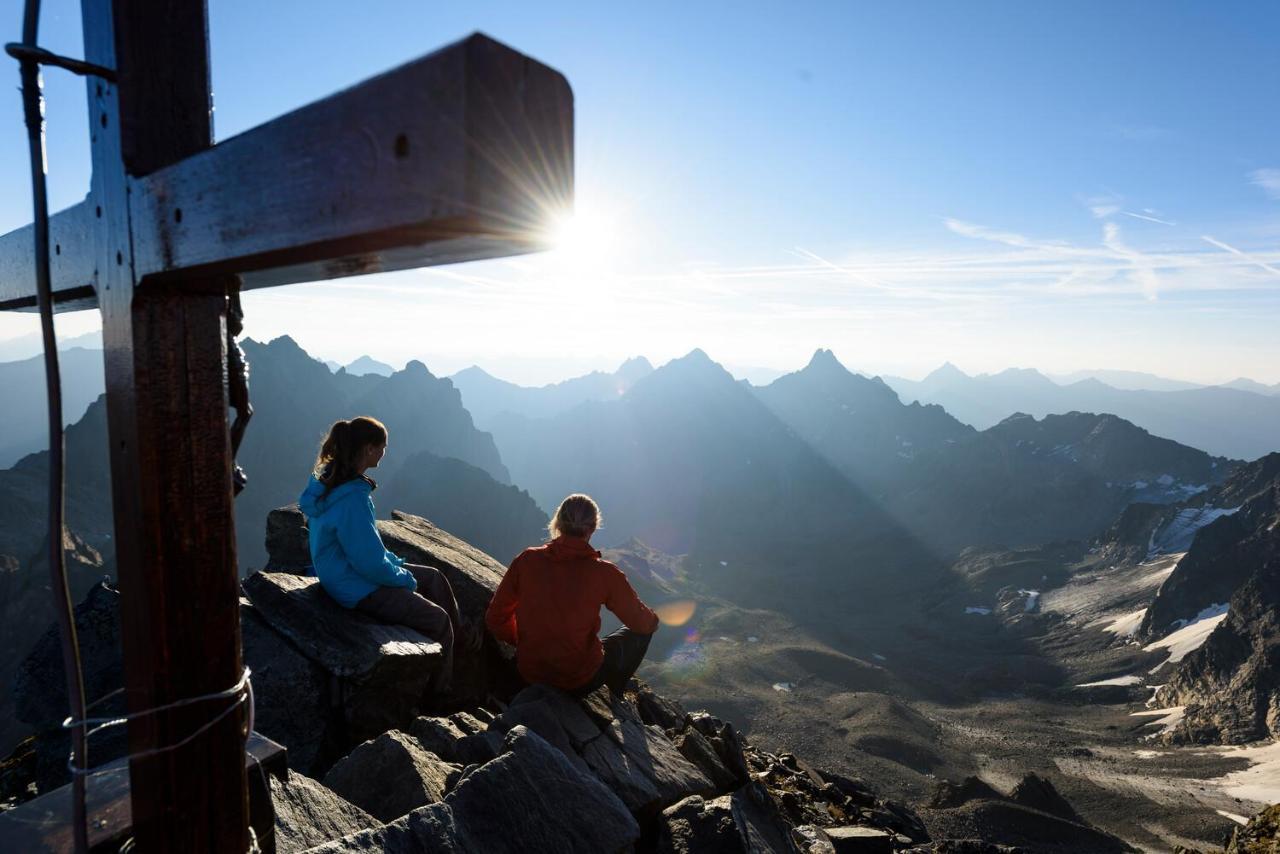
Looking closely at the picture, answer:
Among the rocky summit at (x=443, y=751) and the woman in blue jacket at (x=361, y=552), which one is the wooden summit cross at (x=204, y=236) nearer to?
the rocky summit at (x=443, y=751)

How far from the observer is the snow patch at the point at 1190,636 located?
84.3 metres

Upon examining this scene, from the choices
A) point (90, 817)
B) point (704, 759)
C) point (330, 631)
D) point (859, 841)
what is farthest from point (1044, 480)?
point (90, 817)

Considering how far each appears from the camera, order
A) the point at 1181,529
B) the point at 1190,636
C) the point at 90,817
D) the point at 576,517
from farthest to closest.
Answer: the point at 1181,529 → the point at 1190,636 → the point at 576,517 → the point at 90,817

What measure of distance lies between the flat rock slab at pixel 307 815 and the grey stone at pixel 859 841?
688 centimetres

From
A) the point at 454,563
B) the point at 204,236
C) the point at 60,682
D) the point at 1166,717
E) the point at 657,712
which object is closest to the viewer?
the point at 204,236

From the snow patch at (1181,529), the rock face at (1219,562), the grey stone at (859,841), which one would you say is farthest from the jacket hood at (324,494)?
the snow patch at (1181,529)

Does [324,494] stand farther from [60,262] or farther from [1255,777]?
[1255,777]

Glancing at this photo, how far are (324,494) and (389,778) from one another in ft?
9.25

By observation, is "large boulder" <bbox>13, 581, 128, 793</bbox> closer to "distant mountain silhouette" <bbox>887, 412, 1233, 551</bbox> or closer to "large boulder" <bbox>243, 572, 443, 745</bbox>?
"large boulder" <bbox>243, 572, 443, 745</bbox>

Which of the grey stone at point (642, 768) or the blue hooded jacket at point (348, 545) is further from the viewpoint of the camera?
the blue hooded jacket at point (348, 545)

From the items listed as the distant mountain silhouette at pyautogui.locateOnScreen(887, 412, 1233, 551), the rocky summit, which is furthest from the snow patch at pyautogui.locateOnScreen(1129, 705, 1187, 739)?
the rocky summit

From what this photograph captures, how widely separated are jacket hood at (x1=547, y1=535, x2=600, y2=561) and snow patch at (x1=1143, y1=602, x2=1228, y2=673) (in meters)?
101

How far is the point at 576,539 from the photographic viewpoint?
7238mm

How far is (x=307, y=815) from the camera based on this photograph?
13.6 ft
